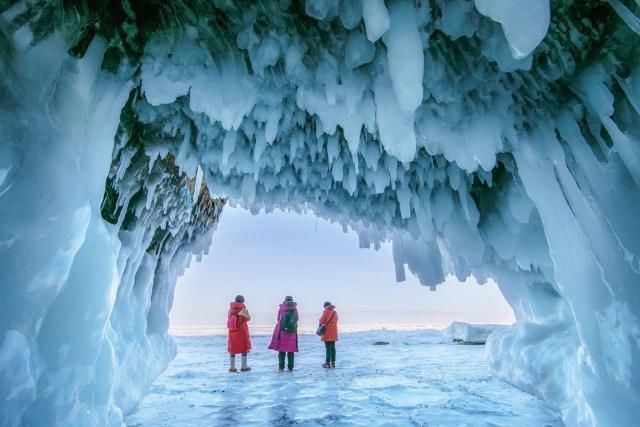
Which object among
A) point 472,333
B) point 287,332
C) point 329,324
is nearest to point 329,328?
point 329,324

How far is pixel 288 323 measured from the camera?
690 centimetres

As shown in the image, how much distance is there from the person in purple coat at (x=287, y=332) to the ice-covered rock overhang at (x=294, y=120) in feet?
9.32

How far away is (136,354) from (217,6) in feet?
17.0

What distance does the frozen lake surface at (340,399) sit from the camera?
3.78 m

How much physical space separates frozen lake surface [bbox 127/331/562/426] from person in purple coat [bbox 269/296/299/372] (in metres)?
0.40

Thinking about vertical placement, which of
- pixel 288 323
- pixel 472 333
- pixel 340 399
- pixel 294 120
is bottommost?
pixel 340 399

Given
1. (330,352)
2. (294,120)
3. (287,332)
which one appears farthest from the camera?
(330,352)

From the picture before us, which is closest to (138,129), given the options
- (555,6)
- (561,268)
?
(555,6)

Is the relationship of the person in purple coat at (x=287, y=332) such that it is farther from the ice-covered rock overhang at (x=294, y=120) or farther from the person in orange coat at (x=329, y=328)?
the ice-covered rock overhang at (x=294, y=120)

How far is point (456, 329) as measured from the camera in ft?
48.1

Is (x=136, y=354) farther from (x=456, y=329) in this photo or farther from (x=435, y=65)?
(x=456, y=329)

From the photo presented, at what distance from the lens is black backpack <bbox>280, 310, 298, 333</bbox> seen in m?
6.87

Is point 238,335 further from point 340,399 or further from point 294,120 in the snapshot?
point 294,120

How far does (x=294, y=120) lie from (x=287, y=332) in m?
Result: 4.19
